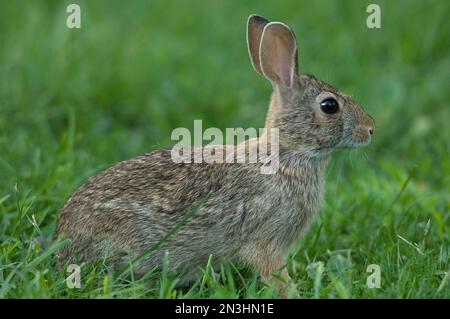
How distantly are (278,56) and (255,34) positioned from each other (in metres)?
0.22

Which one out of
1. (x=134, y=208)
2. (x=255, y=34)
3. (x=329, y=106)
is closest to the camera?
(x=134, y=208)

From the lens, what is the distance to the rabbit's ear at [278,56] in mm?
5504

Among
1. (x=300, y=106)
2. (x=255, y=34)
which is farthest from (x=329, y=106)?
(x=255, y=34)

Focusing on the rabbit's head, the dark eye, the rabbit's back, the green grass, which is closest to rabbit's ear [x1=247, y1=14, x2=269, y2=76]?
the rabbit's head

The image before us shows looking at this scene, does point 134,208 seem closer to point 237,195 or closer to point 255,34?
point 237,195

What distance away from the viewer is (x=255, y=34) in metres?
5.65

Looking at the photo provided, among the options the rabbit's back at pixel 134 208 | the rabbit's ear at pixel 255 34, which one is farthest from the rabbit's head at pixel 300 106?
the rabbit's back at pixel 134 208

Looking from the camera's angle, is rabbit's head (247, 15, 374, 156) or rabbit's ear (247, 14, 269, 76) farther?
rabbit's ear (247, 14, 269, 76)

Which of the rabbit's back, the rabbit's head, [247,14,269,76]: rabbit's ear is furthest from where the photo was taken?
[247,14,269,76]: rabbit's ear

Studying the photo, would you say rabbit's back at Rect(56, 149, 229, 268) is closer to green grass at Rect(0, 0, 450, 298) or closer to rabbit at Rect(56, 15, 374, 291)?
rabbit at Rect(56, 15, 374, 291)

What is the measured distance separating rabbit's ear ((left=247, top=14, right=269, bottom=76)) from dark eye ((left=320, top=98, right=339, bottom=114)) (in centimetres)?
44

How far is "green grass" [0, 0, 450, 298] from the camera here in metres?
4.96

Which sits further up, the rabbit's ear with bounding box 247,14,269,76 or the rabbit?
the rabbit's ear with bounding box 247,14,269,76

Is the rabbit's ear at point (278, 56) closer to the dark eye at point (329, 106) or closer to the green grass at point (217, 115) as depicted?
the dark eye at point (329, 106)
